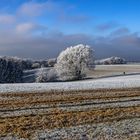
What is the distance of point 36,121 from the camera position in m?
24.0

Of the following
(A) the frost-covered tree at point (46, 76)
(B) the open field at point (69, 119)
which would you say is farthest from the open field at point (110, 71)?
(B) the open field at point (69, 119)

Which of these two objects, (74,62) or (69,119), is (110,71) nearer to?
(74,62)

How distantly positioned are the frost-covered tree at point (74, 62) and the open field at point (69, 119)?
7579 centimetres

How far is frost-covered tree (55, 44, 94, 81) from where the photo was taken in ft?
367

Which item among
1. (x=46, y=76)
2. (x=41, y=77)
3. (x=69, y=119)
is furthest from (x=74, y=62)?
(x=69, y=119)

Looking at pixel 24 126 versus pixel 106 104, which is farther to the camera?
pixel 106 104

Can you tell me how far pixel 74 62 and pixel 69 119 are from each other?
297 feet

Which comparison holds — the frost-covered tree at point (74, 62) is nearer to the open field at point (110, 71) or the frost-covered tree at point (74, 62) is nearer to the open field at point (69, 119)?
the open field at point (110, 71)

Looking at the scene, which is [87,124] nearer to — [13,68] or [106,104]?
[106,104]

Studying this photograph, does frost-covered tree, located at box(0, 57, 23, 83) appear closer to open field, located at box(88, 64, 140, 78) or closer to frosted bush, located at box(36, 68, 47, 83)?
frosted bush, located at box(36, 68, 47, 83)

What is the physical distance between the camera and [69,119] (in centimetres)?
2480

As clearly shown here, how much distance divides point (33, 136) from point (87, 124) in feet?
13.7

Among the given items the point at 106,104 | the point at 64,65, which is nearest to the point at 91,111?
the point at 106,104

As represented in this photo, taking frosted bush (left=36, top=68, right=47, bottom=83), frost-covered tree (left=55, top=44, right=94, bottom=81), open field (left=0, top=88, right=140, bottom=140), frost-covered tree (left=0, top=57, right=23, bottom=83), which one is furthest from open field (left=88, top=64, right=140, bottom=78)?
open field (left=0, top=88, right=140, bottom=140)
